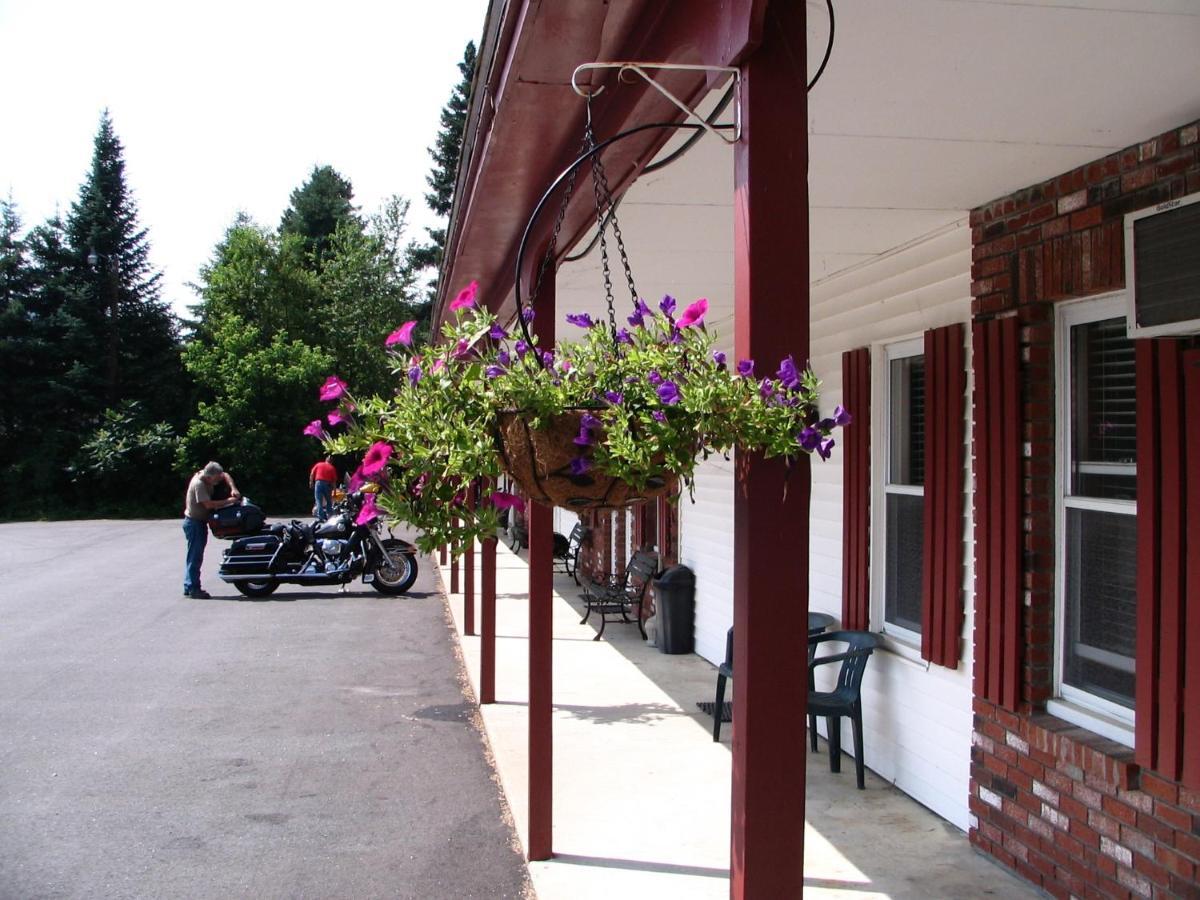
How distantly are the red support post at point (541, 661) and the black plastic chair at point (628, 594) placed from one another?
4417 mm

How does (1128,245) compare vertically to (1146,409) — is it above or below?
above

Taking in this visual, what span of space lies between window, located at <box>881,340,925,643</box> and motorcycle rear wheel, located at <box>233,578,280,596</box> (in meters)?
8.67

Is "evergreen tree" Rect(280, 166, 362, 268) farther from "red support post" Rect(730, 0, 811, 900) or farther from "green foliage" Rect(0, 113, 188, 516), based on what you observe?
"red support post" Rect(730, 0, 811, 900)

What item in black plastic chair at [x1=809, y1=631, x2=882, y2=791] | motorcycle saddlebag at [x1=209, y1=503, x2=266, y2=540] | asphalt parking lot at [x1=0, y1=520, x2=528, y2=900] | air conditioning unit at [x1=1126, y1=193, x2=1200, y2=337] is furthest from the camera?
motorcycle saddlebag at [x1=209, y1=503, x2=266, y2=540]

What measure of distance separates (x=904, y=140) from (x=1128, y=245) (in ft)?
2.53

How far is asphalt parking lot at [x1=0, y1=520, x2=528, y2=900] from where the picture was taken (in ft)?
13.5

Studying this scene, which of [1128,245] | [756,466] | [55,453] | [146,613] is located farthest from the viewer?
[55,453]

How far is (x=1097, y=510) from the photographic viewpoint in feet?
11.6

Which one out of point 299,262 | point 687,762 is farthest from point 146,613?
point 299,262

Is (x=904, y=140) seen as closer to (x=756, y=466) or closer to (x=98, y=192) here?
(x=756, y=466)

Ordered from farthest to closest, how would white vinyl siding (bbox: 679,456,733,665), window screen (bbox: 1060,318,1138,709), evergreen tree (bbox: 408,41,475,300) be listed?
1. evergreen tree (bbox: 408,41,475,300)
2. white vinyl siding (bbox: 679,456,733,665)
3. window screen (bbox: 1060,318,1138,709)

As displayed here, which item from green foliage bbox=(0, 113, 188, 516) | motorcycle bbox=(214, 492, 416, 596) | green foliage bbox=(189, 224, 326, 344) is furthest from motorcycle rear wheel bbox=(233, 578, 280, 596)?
green foliage bbox=(189, 224, 326, 344)

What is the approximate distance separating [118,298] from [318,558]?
24.7 metres

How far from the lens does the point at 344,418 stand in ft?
6.71
